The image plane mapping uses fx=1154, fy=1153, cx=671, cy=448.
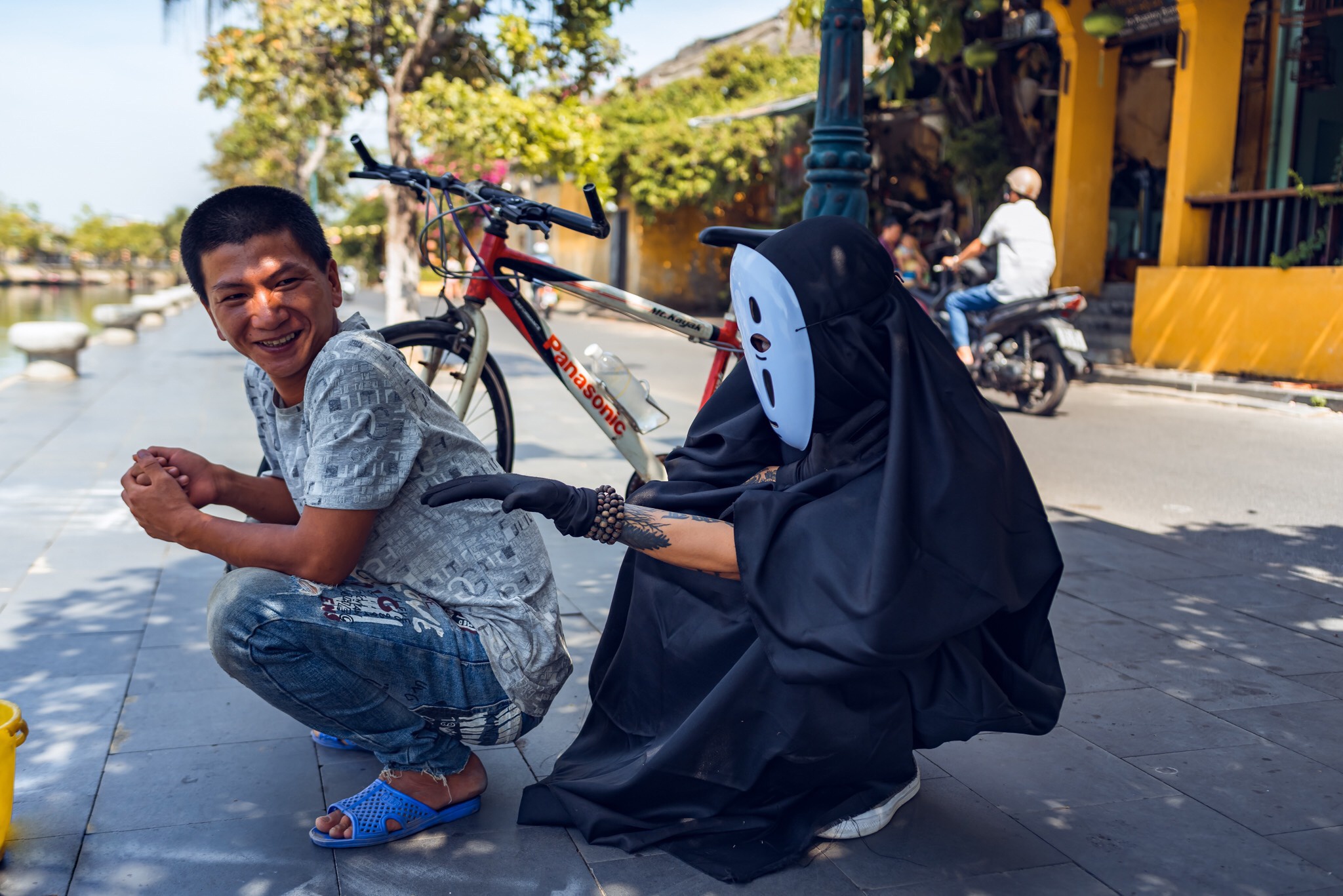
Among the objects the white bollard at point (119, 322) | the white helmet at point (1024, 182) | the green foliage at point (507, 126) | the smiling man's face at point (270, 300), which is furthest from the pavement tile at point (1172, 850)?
the white bollard at point (119, 322)

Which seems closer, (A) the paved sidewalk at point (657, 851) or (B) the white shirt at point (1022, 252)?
(A) the paved sidewalk at point (657, 851)

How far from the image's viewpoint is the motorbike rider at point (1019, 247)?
909cm

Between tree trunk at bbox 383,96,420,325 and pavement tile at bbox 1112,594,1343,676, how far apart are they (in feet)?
25.5

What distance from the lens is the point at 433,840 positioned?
2.44m

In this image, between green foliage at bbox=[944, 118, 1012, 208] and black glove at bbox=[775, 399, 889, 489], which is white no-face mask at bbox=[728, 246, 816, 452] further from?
green foliage at bbox=[944, 118, 1012, 208]

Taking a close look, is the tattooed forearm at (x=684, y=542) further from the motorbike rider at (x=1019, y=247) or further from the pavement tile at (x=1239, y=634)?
the motorbike rider at (x=1019, y=247)

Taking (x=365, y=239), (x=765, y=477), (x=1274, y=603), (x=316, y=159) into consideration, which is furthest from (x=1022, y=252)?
(x=365, y=239)

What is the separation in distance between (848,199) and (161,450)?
8.02 ft

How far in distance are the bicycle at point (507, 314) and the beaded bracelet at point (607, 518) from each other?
83.2 inches

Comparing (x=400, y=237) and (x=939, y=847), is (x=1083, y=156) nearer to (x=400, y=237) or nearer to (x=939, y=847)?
(x=400, y=237)

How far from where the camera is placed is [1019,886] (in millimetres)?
2279

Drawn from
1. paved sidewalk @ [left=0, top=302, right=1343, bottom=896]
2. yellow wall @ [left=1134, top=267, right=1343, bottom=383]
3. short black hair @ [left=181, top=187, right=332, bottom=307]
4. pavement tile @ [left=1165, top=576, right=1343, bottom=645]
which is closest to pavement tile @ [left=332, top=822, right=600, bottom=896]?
paved sidewalk @ [left=0, top=302, right=1343, bottom=896]

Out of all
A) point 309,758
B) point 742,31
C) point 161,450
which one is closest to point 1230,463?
point 309,758

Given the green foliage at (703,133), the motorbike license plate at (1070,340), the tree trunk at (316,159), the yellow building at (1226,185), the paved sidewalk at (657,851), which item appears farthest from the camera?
the tree trunk at (316,159)
